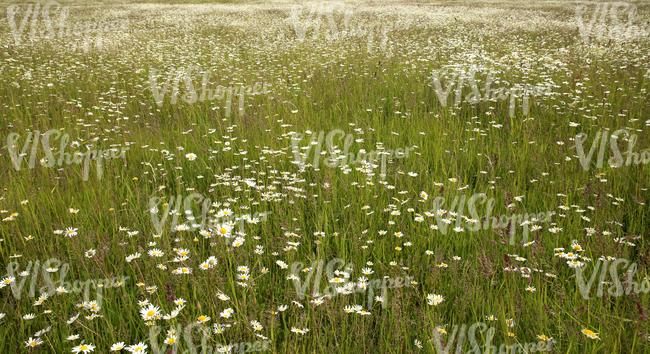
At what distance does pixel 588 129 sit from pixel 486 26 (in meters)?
12.7

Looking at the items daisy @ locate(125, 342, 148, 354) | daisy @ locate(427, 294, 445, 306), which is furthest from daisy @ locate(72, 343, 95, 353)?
daisy @ locate(427, 294, 445, 306)

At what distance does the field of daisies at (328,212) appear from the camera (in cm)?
208

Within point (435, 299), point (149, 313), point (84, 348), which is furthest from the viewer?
point (435, 299)

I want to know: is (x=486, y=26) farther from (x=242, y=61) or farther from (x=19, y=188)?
(x=19, y=188)

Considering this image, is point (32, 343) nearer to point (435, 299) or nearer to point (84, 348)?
point (84, 348)

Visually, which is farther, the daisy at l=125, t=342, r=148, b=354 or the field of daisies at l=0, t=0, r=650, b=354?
the field of daisies at l=0, t=0, r=650, b=354

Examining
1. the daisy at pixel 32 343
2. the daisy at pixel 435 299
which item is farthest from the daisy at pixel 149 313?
the daisy at pixel 435 299

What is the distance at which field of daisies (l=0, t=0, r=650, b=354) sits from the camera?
2.08 metres

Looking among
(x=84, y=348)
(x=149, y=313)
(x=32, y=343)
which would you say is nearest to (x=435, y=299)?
(x=149, y=313)

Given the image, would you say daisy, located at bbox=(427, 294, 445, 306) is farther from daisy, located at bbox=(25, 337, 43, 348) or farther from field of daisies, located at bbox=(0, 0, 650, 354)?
daisy, located at bbox=(25, 337, 43, 348)

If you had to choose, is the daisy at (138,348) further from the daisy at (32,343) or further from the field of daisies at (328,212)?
the daisy at (32,343)

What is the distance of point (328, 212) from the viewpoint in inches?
129

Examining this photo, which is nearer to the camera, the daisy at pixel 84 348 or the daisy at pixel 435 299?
the daisy at pixel 84 348

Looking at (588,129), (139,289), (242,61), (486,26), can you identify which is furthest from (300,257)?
(486,26)
